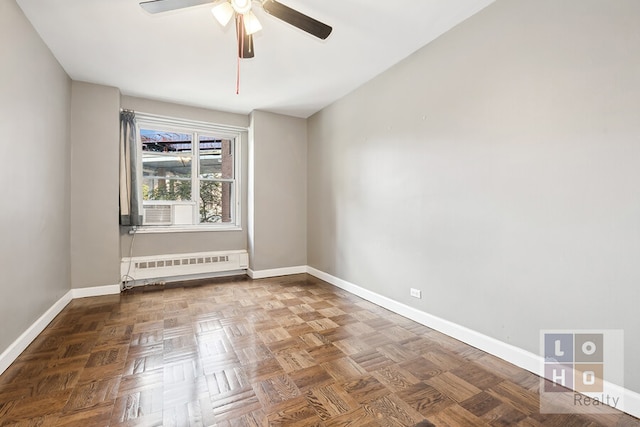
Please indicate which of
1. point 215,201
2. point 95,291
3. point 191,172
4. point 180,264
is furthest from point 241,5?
point 95,291

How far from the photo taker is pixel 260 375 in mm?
1907

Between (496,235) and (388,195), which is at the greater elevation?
(388,195)

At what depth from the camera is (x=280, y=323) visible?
9.07ft

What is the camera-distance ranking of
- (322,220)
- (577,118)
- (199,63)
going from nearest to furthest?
(577,118) < (199,63) < (322,220)

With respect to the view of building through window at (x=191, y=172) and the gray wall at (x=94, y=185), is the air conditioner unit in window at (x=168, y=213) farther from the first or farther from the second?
the gray wall at (x=94, y=185)

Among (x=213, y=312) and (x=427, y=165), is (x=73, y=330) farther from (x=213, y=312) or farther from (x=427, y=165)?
(x=427, y=165)

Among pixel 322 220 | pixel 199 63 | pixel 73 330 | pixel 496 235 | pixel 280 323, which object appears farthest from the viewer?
pixel 322 220

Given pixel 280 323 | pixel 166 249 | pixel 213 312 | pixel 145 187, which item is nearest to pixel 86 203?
pixel 145 187

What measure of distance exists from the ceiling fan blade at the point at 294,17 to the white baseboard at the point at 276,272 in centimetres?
345

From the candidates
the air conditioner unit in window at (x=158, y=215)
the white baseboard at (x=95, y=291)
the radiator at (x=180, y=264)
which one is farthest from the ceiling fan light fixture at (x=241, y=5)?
the white baseboard at (x=95, y=291)

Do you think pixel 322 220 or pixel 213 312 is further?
pixel 322 220

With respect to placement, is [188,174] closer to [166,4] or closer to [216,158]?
[216,158]

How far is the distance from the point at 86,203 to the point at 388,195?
3738 mm

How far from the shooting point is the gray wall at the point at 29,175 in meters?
2.02
